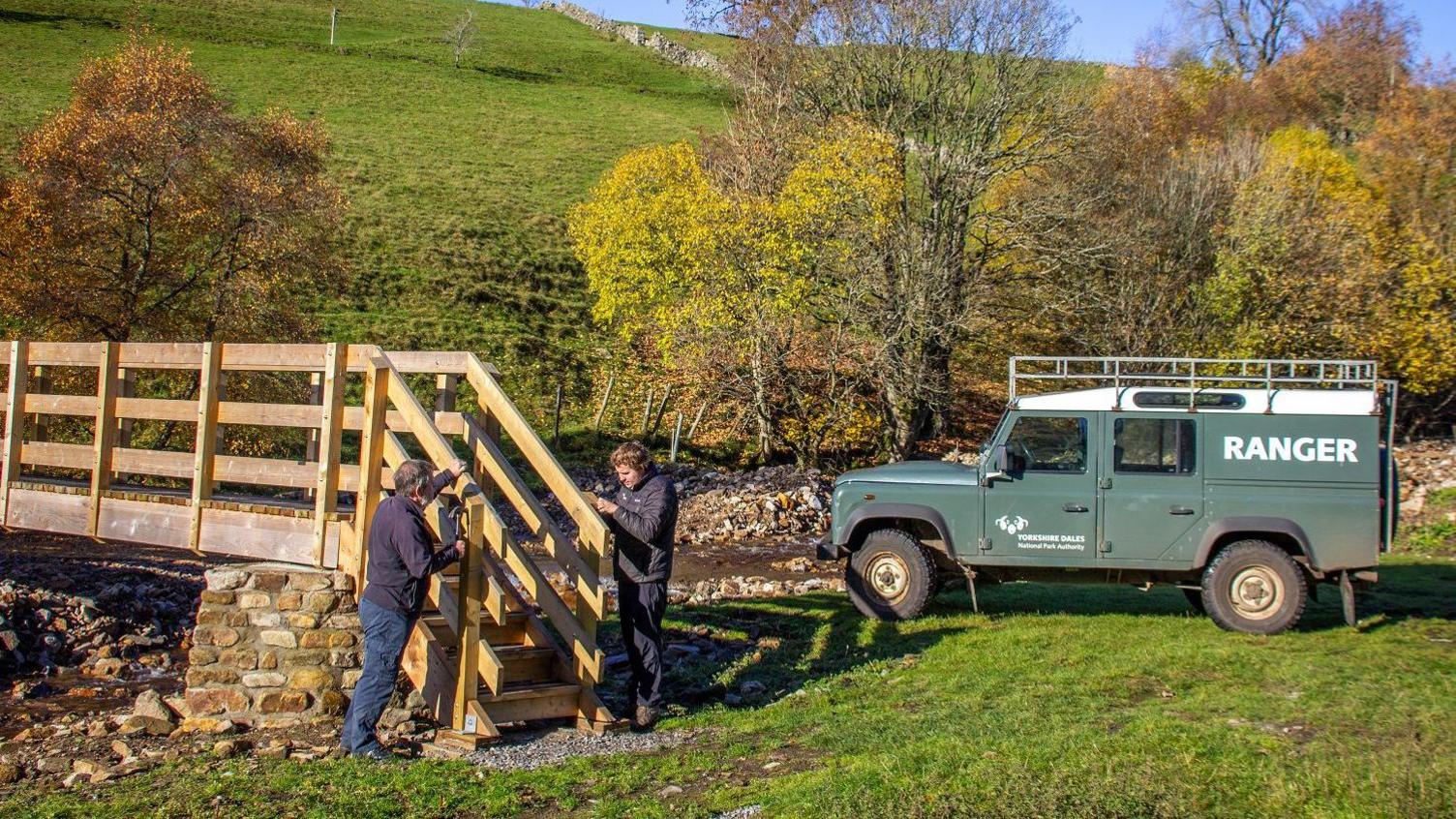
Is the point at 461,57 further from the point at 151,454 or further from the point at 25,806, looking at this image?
the point at 25,806

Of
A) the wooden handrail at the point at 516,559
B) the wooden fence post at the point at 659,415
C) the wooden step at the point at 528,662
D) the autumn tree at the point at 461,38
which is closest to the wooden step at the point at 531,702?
the wooden step at the point at 528,662

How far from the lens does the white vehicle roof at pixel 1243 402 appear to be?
11.9 m

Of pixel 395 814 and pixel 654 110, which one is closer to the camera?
pixel 395 814

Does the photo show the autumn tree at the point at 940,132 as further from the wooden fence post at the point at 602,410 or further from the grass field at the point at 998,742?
the grass field at the point at 998,742

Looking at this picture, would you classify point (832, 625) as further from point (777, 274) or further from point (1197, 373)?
point (777, 274)

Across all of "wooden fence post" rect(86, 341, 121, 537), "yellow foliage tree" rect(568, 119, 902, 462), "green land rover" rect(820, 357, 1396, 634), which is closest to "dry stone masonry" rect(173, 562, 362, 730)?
"wooden fence post" rect(86, 341, 121, 537)

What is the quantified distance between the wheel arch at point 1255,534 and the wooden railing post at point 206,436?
9686mm

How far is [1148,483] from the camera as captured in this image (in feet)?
40.3

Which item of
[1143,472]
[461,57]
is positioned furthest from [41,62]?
[1143,472]

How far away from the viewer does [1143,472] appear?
12.4 m

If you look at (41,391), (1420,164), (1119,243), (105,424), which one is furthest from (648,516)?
(1420,164)

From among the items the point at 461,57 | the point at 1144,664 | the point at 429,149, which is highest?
the point at 461,57

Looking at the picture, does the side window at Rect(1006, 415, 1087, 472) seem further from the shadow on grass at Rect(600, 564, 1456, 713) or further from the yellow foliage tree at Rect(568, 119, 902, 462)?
→ the yellow foliage tree at Rect(568, 119, 902, 462)

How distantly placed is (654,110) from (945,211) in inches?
1637
